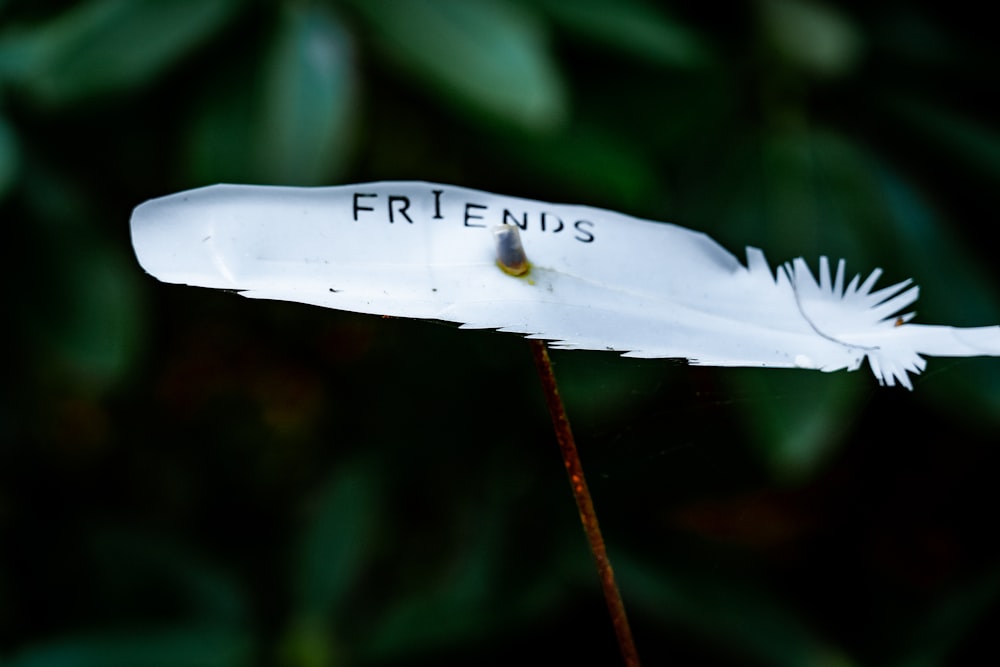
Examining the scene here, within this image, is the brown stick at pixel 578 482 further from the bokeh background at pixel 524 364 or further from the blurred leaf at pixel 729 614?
the blurred leaf at pixel 729 614

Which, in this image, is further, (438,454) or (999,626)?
(438,454)

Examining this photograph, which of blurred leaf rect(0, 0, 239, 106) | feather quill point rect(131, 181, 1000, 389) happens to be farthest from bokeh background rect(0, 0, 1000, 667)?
feather quill point rect(131, 181, 1000, 389)

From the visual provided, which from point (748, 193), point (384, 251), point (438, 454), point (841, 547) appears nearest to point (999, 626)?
point (841, 547)

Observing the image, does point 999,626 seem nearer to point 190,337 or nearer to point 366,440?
point 366,440

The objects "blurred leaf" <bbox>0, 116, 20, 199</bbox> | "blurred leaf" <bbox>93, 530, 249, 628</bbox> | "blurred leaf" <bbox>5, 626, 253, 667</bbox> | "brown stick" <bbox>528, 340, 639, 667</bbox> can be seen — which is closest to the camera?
"brown stick" <bbox>528, 340, 639, 667</bbox>

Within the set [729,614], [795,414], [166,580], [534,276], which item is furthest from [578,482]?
[166,580]

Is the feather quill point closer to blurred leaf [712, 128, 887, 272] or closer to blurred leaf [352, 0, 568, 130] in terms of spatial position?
blurred leaf [352, 0, 568, 130]

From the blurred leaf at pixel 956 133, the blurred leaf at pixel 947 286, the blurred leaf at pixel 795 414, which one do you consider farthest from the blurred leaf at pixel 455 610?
the blurred leaf at pixel 956 133
